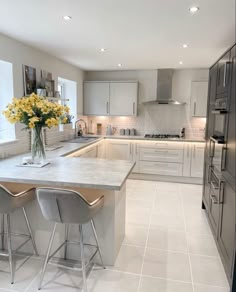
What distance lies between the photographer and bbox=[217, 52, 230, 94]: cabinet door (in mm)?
2412

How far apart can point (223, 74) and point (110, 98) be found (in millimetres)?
3148

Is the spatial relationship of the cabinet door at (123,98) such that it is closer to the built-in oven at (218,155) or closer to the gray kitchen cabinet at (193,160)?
the gray kitchen cabinet at (193,160)

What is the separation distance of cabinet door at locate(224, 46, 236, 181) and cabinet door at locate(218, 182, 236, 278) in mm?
133

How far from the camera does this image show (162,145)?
5.04 m

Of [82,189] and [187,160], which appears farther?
[187,160]

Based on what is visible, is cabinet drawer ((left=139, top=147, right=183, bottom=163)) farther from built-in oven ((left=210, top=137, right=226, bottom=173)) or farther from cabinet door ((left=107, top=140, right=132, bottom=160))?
built-in oven ((left=210, top=137, right=226, bottom=173))

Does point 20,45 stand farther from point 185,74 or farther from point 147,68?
point 185,74

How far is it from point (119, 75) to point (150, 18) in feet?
10.4

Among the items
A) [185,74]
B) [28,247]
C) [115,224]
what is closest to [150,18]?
[115,224]

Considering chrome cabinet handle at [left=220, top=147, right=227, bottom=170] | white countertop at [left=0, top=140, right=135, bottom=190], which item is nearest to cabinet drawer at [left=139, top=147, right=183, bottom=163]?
white countertop at [left=0, top=140, right=135, bottom=190]

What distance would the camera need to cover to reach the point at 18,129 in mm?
3377

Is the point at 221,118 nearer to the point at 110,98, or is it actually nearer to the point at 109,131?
the point at 110,98

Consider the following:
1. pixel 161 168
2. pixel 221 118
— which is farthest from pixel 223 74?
pixel 161 168

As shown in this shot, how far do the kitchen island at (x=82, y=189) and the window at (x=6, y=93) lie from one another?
0.80 metres
